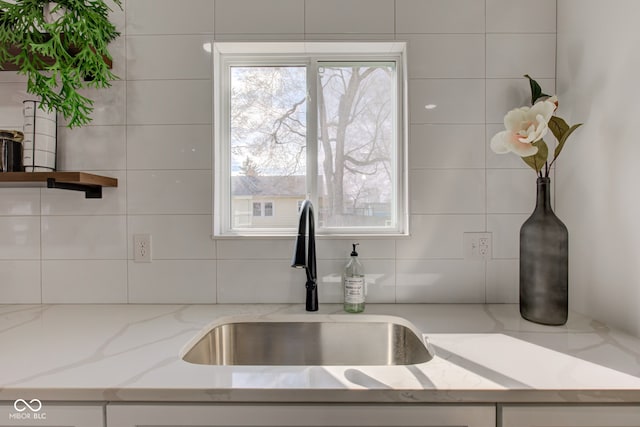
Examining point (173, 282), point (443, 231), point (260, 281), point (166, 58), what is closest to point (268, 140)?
point (166, 58)

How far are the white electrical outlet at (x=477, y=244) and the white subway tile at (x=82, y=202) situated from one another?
1363 mm

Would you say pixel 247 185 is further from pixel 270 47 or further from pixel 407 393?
pixel 407 393

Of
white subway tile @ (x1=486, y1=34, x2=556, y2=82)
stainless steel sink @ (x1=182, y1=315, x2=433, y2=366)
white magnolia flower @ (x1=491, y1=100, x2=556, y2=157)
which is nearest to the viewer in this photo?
white magnolia flower @ (x1=491, y1=100, x2=556, y2=157)

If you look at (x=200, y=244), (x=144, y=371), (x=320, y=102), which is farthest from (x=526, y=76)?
(x=144, y=371)

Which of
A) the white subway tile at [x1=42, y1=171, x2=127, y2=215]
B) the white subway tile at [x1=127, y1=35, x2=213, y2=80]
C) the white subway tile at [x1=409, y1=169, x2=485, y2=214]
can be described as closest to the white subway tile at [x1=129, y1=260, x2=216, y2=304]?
the white subway tile at [x1=42, y1=171, x2=127, y2=215]

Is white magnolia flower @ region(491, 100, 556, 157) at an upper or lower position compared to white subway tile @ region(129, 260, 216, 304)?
upper

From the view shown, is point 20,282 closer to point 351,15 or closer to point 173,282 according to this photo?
point 173,282

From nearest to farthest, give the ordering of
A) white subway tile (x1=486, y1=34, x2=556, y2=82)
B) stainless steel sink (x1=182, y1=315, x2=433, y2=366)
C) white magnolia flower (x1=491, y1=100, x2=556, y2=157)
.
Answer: white magnolia flower (x1=491, y1=100, x2=556, y2=157), stainless steel sink (x1=182, y1=315, x2=433, y2=366), white subway tile (x1=486, y1=34, x2=556, y2=82)

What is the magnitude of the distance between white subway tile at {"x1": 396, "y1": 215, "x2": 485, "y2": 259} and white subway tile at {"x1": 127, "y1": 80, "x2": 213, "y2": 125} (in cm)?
93

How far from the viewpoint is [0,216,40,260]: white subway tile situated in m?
1.28

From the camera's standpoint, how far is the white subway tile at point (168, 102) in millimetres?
1279

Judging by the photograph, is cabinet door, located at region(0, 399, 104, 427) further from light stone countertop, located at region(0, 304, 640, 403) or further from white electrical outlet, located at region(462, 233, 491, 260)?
white electrical outlet, located at region(462, 233, 491, 260)

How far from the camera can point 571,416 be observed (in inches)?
26.4

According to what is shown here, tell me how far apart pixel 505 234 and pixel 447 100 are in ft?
1.88
